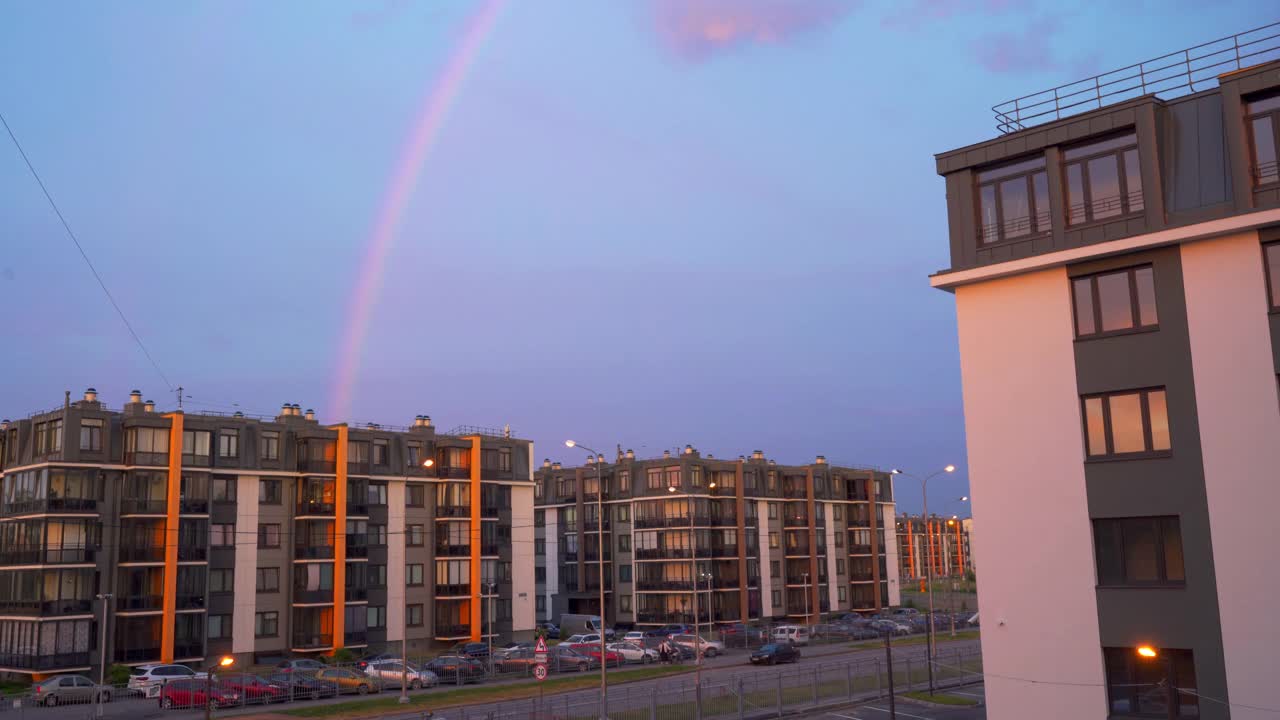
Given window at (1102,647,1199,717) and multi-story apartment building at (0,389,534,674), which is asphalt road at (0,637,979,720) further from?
window at (1102,647,1199,717)

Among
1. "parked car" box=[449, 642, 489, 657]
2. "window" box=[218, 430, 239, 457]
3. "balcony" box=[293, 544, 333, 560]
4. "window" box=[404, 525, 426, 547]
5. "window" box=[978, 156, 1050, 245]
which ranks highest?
"window" box=[978, 156, 1050, 245]

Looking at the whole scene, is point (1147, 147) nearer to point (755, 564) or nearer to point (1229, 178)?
point (1229, 178)

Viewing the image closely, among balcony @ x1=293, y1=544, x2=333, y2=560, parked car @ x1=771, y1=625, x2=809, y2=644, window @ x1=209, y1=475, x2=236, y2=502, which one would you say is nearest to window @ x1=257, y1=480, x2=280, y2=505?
window @ x1=209, y1=475, x2=236, y2=502

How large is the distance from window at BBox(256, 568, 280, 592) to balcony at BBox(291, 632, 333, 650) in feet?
12.2

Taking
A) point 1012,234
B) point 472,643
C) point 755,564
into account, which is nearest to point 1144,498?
point 1012,234

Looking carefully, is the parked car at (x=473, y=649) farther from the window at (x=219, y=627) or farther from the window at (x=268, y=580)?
the window at (x=219, y=627)

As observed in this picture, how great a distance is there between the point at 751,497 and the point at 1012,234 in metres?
81.8

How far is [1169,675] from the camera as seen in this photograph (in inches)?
909

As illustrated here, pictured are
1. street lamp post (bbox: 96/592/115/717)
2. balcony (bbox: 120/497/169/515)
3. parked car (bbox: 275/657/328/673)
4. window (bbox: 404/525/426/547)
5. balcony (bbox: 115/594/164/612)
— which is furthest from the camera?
window (bbox: 404/525/426/547)

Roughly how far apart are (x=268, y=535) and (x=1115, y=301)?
63204 mm

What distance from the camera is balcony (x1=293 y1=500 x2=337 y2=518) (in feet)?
246

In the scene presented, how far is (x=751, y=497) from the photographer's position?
348 ft

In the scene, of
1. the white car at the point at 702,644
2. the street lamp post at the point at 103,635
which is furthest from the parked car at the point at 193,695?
the white car at the point at 702,644

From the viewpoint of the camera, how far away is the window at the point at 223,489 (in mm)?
71562
